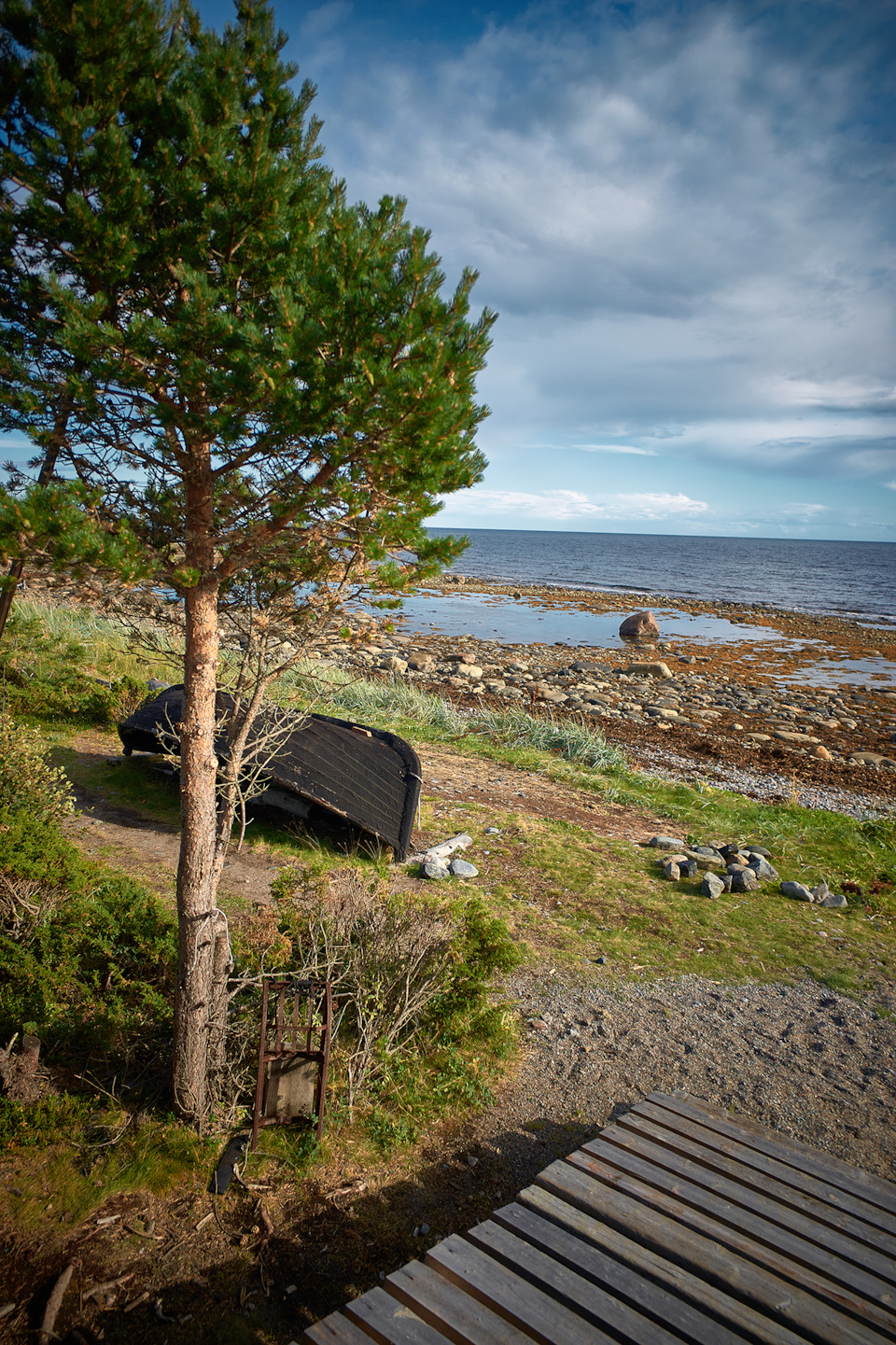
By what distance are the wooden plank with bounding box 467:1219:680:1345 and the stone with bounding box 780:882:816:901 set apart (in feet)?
20.8

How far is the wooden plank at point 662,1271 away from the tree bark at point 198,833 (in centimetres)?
178

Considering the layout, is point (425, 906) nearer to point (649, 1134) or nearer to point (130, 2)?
point (649, 1134)

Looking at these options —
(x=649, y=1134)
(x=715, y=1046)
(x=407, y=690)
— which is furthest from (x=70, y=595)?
(x=407, y=690)

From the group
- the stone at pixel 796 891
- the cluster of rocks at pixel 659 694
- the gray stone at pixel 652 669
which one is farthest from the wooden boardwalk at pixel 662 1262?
the gray stone at pixel 652 669

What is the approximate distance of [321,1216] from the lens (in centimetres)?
341

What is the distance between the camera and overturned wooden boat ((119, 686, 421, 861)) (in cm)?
718

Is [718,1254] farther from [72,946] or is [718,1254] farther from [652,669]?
[652,669]

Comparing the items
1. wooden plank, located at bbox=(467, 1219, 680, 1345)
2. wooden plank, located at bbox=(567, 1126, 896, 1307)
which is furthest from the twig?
wooden plank, located at bbox=(567, 1126, 896, 1307)

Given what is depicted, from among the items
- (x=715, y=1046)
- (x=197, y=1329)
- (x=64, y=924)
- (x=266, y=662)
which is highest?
(x=266, y=662)

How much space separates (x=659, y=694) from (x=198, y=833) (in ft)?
60.6

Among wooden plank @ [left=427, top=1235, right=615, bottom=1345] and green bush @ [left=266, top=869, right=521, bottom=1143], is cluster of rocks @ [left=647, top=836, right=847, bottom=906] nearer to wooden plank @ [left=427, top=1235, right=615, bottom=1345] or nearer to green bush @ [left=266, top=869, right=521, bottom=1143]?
green bush @ [left=266, top=869, right=521, bottom=1143]

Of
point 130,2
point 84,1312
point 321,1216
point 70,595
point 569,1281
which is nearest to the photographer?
point 130,2

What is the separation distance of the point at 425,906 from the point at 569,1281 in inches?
101

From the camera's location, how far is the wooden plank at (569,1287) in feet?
7.98
